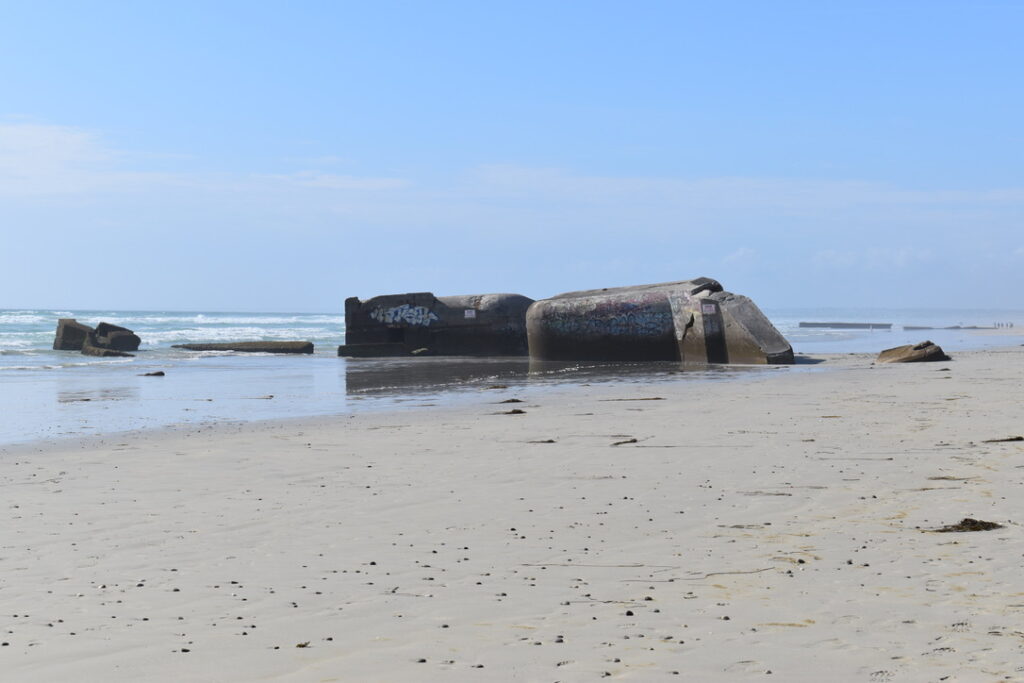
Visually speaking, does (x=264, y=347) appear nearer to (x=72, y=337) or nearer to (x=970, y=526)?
(x=72, y=337)

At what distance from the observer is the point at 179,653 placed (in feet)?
9.77

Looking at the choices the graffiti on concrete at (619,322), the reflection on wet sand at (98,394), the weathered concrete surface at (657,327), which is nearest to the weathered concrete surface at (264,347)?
the weathered concrete surface at (657,327)

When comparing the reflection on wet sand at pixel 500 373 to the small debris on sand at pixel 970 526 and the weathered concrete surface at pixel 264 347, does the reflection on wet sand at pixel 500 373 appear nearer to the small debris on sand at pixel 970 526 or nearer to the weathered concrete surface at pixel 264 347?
the weathered concrete surface at pixel 264 347

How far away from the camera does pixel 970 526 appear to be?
4.28 meters

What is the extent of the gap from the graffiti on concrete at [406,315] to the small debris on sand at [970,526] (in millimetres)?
19744

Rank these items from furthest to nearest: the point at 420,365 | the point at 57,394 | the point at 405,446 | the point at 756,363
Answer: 1. the point at 420,365
2. the point at 756,363
3. the point at 57,394
4. the point at 405,446

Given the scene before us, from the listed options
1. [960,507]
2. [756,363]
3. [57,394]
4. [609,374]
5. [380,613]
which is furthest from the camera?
[756,363]

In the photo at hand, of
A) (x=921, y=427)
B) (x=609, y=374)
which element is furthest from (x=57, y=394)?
(x=921, y=427)

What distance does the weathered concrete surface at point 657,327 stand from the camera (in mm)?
17109

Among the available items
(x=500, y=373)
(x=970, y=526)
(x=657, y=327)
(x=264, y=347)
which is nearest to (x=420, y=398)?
(x=500, y=373)

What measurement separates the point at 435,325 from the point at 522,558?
19.8 meters

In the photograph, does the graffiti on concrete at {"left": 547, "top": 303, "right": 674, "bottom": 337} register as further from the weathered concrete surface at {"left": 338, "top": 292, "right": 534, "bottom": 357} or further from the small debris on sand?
the small debris on sand

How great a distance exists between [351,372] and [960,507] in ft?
46.0

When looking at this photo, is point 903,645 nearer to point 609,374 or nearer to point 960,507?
point 960,507
